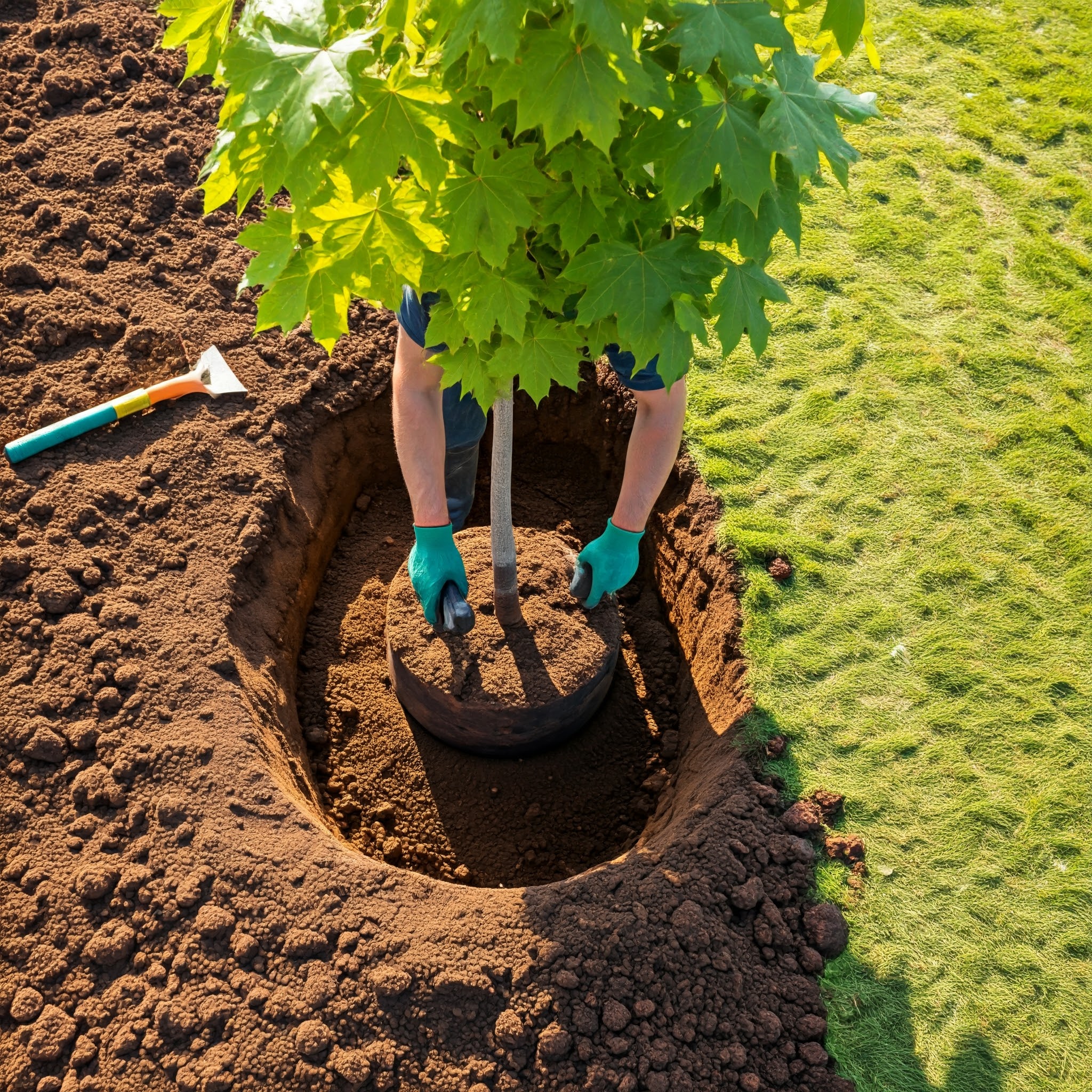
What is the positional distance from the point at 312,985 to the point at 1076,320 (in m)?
4.60

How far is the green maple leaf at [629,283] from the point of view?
2297 millimetres

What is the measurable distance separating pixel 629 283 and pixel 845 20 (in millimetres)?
700

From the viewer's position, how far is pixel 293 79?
1.87 metres

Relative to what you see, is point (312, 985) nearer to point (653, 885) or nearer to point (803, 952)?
point (653, 885)

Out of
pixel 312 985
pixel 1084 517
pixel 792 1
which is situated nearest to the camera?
pixel 792 1

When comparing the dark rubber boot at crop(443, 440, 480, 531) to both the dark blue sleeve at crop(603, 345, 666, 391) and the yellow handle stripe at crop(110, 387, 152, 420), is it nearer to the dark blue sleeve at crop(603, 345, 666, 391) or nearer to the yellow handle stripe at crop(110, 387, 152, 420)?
the dark blue sleeve at crop(603, 345, 666, 391)

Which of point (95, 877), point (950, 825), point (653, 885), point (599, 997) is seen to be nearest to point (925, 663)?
point (950, 825)

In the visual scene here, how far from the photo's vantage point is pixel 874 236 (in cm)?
514

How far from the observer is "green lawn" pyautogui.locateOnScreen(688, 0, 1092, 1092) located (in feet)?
10.5

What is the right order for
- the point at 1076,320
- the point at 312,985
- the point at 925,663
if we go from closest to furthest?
the point at 312,985, the point at 925,663, the point at 1076,320

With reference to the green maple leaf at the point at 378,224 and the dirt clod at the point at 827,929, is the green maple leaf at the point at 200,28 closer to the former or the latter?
the green maple leaf at the point at 378,224

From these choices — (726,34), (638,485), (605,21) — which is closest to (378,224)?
(605,21)

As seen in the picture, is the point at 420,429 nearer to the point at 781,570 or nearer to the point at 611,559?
the point at 611,559

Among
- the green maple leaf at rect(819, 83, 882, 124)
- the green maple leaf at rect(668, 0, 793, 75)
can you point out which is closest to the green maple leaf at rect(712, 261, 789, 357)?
the green maple leaf at rect(819, 83, 882, 124)
